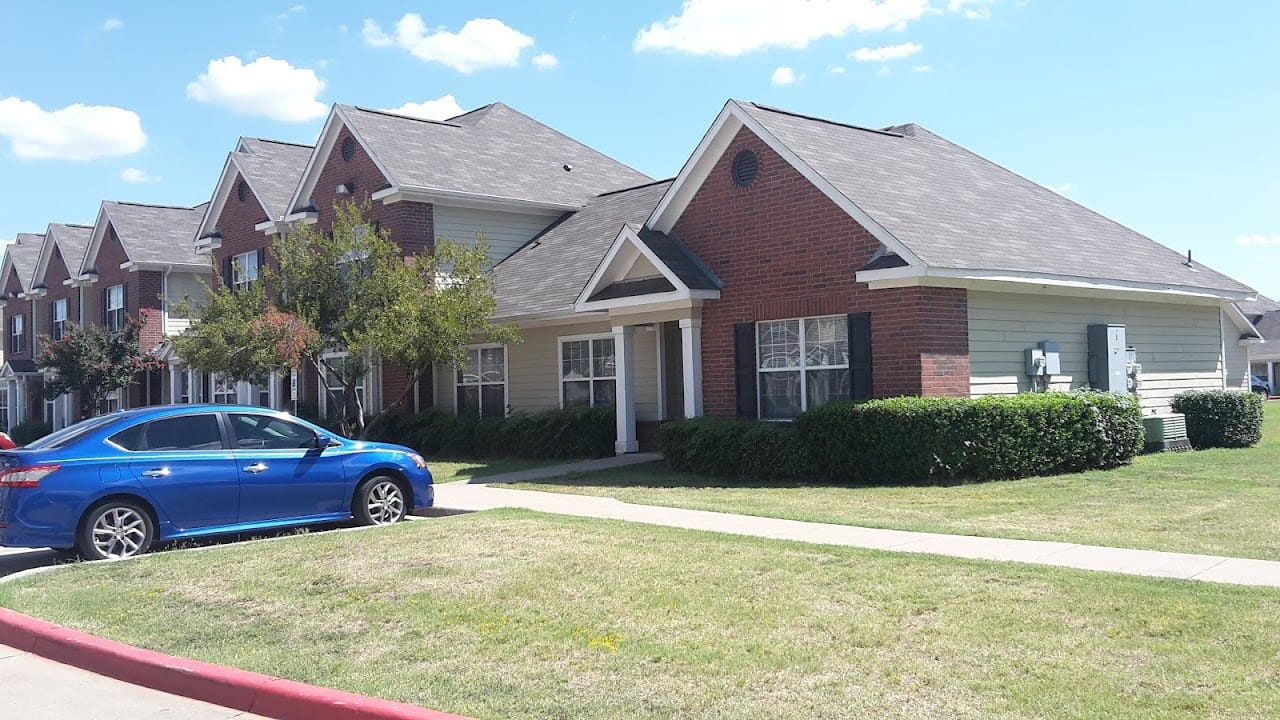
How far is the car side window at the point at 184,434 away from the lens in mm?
11312

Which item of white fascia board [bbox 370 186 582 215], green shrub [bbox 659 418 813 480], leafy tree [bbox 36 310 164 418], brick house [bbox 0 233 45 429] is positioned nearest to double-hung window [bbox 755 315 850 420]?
green shrub [bbox 659 418 813 480]

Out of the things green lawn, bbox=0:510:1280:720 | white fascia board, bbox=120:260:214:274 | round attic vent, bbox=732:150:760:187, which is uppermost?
white fascia board, bbox=120:260:214:274

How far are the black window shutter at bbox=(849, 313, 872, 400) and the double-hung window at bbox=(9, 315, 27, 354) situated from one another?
4155 centimetres

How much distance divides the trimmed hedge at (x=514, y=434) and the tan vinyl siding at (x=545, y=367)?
82 cm

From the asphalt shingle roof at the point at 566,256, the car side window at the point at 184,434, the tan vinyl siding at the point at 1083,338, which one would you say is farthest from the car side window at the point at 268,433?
the tan vinyl siding at the point at 1083,338

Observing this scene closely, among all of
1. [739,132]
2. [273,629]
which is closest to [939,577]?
[273,629]

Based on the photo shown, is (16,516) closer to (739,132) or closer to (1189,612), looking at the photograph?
(1189,612)

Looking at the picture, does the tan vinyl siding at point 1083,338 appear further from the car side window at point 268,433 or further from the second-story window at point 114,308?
the second-story window at point 114,308

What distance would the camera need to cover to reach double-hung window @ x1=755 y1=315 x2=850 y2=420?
17203 millimetres

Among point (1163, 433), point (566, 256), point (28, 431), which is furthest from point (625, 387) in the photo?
point (28, 431)

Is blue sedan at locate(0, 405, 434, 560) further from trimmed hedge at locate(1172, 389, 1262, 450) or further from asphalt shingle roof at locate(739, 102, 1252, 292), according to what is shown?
trimmed hedge at locate(1172, 389, 1262, 450)

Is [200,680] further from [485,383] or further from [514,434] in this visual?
[485,383]

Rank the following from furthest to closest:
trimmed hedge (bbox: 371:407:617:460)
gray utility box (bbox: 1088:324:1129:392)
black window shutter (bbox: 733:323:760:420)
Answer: trimmed hedge (bbox: 371:407:617:460) < gray utility box (bbox: 1088:324:1129:392) < black window shutter (bbox: 733:323:760:420)

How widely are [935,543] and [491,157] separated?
20926 millimetres
